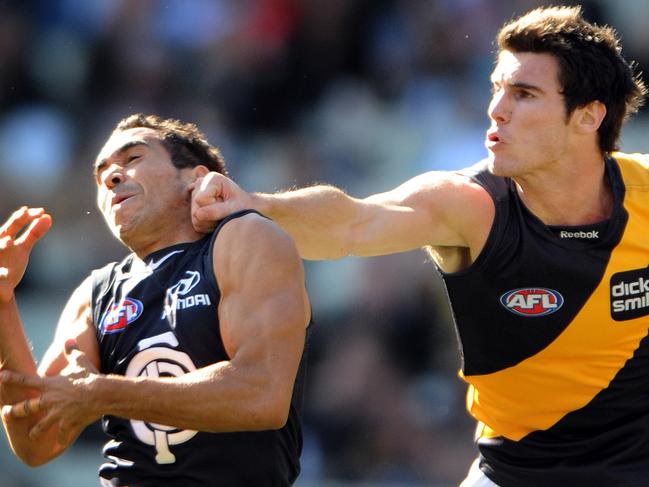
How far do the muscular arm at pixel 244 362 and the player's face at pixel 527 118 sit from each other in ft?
4.39

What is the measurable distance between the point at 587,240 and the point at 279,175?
437 cm

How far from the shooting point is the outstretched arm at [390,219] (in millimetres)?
5070

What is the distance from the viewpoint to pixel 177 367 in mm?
4105

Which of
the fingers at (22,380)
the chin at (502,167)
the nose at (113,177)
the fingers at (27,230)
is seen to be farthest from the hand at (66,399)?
the chin at (502,167)

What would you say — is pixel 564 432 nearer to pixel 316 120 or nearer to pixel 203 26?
pixel 316 120

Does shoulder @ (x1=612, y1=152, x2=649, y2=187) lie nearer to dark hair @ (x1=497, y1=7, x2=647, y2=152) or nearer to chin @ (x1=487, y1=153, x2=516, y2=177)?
dark hair @ (x1=497, y1=7, x2=647, y2=152)

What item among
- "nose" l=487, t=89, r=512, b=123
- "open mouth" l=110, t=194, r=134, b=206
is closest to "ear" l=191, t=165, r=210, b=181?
"open mouth" l=110, t=194, r=134, b=206

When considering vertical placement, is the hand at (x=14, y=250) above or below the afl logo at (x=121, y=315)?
above

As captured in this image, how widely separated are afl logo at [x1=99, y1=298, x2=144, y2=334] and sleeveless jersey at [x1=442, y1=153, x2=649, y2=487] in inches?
58.3

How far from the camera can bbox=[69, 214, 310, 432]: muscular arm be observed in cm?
378

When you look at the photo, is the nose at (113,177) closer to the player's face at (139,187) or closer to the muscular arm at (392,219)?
the player's face at (139,187)

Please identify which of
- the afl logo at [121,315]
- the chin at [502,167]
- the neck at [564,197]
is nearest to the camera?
the afl logo at [121,315]

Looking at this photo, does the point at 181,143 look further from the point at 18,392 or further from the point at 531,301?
the point at 531,301

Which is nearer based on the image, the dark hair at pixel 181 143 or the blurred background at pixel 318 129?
the dark hair at pixel 181 143
